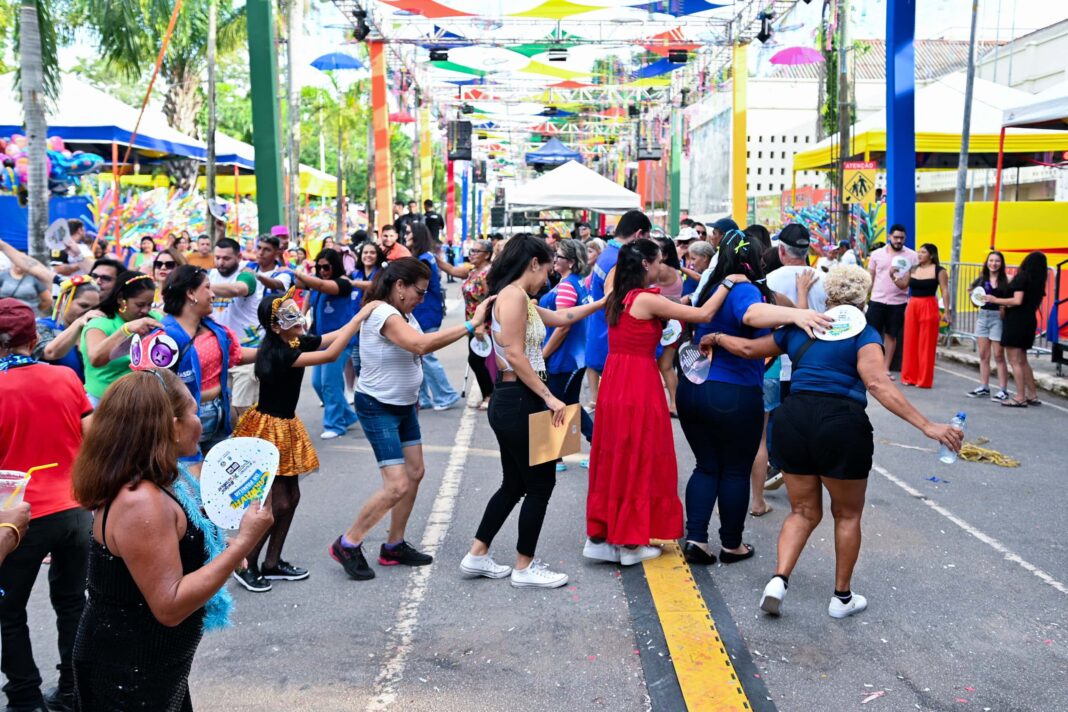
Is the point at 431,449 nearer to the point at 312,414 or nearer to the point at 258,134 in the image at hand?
the point at 312,414

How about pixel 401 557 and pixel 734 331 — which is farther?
pixel 401 557

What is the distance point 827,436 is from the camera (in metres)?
4.51

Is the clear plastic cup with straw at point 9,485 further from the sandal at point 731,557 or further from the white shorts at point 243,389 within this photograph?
the white shorts at point 243,389

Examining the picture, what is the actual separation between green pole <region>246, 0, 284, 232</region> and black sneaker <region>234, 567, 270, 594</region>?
31.2ft

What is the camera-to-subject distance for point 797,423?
15.1ft

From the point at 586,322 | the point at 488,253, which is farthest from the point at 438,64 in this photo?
the point at 586,322

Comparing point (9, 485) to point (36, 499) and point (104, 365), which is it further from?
point (104, 365)

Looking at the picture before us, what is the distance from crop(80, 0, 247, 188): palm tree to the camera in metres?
13.0

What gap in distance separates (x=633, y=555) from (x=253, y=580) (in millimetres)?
2047

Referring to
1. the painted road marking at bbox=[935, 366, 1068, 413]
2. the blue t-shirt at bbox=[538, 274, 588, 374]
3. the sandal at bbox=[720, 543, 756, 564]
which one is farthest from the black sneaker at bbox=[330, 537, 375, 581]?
the painted road marking at bbox=[935, 366, 1068, 413]

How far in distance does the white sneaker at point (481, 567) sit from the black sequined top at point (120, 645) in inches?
109

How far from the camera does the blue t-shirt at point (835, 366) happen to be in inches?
178

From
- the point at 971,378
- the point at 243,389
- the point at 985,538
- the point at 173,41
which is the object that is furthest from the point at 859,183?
the point at 173,41

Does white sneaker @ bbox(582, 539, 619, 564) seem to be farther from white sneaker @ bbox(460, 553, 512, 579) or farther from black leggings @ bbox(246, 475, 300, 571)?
black leggings @ bbox(246, 475, 300, 571)
